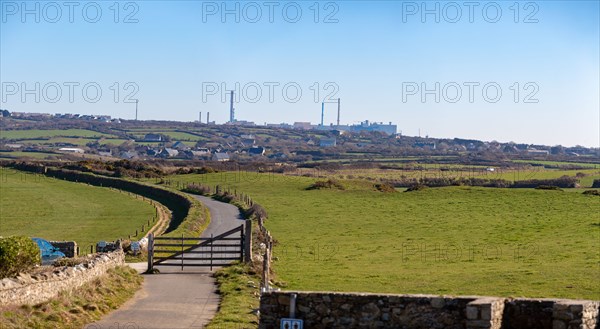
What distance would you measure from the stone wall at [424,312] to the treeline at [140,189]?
33712 millimetres

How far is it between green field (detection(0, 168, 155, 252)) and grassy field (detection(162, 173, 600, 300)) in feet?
32.2

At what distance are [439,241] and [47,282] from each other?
31.5 meters

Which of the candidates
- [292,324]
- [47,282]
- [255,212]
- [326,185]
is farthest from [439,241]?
[326,185]

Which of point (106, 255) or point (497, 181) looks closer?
point (106, 255)

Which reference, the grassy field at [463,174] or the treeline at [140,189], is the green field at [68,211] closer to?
the treeline at [140,189]

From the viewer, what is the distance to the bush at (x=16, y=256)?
22.3 metres

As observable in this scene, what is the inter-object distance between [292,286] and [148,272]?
16.1 ft

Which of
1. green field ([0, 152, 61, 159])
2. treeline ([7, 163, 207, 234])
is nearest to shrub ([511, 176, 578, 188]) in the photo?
treeline ([7, 163, 207, 234])

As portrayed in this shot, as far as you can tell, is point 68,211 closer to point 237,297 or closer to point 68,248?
point 68,248

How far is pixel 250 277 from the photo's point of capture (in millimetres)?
29000

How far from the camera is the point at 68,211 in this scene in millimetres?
68938

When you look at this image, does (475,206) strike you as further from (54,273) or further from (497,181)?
(54,273)

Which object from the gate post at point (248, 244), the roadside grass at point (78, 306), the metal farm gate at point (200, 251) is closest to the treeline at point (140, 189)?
the metal farm gate at point (200, 251)

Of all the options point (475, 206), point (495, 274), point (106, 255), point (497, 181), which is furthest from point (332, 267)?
point (497, 181)
